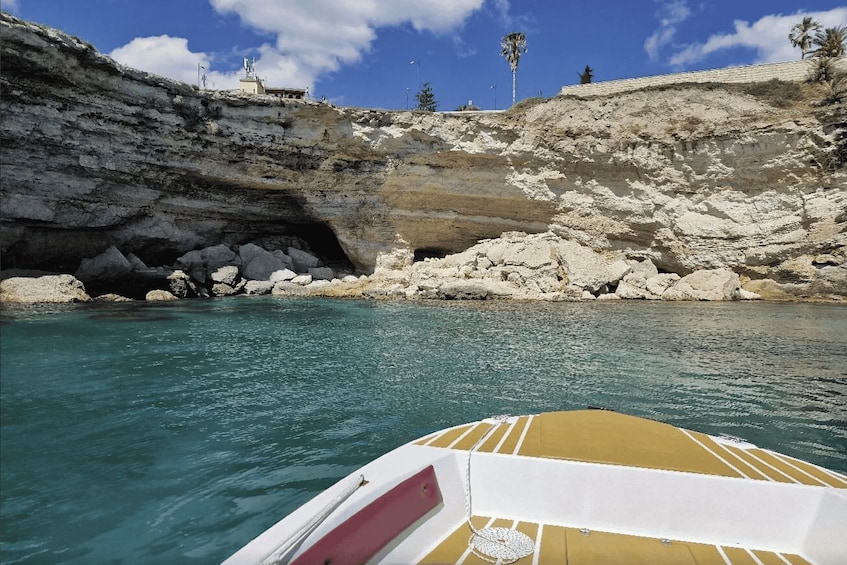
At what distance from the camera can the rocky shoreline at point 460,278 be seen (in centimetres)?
1869

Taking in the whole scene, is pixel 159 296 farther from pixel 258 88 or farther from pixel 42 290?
pixel 258 88

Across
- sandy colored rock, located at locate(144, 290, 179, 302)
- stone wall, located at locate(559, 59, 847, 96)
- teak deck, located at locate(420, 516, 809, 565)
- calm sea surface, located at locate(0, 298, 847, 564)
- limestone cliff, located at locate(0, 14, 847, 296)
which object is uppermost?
stone wall, located at locate(559, 59, 847, 96)

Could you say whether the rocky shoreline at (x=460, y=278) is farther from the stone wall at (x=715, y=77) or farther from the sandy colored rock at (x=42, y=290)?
the stone wall at (x=715, y=77)

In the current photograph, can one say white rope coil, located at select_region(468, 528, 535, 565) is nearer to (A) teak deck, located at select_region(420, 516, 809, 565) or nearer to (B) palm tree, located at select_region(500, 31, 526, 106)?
(A) teak deck, located at select_region(420, 516, 809, 565)

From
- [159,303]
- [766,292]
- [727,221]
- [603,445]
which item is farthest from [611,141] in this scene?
[603,445]

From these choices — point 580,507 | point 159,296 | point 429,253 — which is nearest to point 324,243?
point 429,253

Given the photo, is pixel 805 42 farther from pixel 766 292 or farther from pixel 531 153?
pixel 531 153

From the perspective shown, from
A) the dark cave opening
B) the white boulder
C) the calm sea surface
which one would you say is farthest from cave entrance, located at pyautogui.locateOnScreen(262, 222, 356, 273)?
the white boulder

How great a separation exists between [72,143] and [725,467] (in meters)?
20.7

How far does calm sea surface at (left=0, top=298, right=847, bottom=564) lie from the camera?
326cm

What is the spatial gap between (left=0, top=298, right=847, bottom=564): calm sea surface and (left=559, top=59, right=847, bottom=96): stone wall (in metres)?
12.5

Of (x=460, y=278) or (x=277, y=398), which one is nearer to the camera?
(x=277, y=398)

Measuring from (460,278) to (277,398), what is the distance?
15188 mm

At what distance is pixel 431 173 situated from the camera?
70.4 feet
